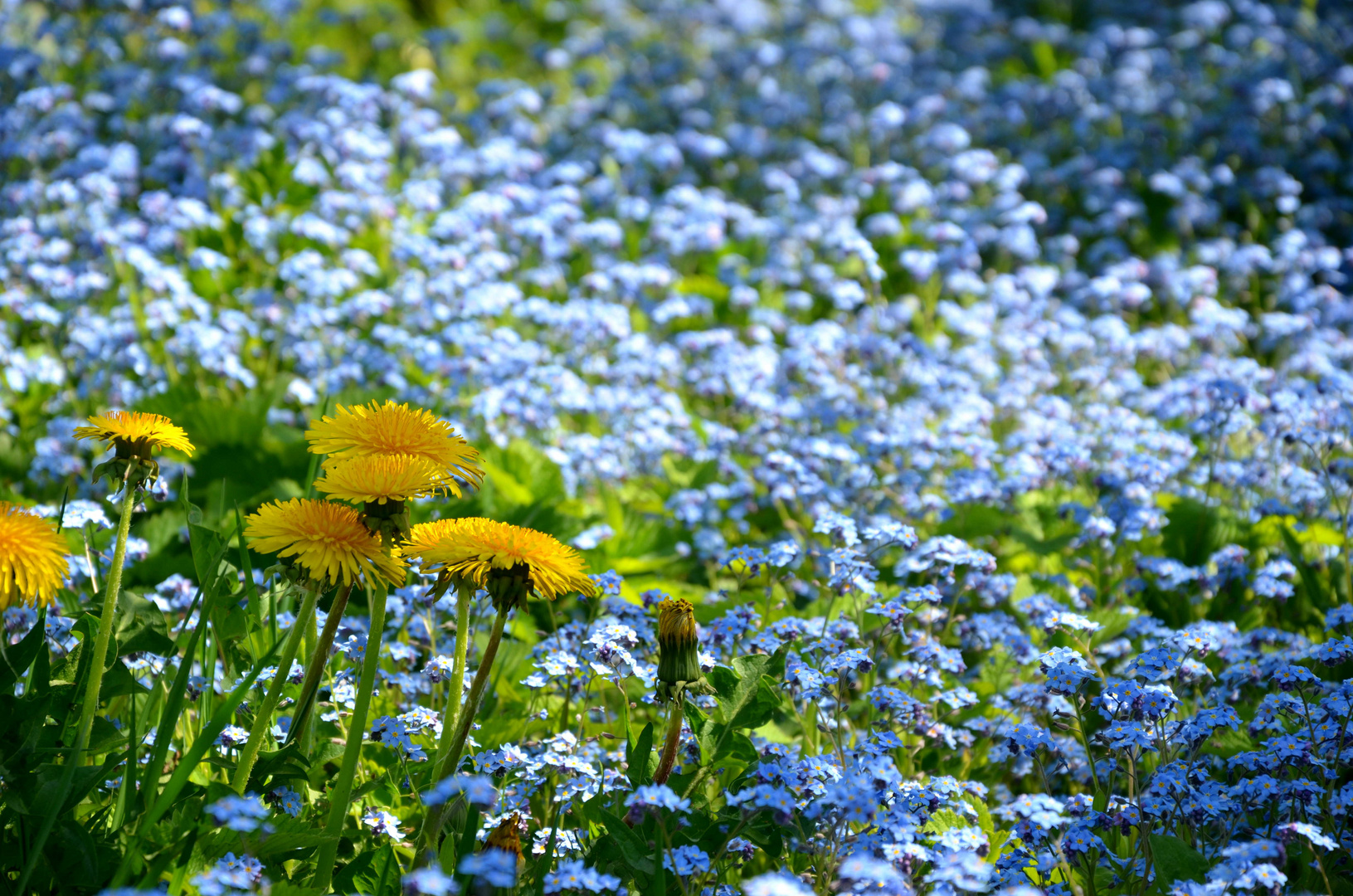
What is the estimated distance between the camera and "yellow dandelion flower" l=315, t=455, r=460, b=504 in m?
1.73

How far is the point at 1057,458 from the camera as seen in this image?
12.7 feet

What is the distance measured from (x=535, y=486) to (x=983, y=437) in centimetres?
190

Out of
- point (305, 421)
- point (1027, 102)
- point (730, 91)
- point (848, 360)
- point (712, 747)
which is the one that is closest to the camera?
point (712, 747)

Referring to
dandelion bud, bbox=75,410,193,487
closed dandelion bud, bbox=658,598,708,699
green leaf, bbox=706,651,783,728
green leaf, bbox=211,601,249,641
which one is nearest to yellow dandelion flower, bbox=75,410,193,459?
dandelion bud, bbox=75,410,193,487

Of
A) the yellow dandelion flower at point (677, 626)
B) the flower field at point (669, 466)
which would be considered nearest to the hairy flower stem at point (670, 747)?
the flower field at point (669, 466)

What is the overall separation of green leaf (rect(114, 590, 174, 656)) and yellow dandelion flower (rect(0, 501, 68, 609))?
0.39m

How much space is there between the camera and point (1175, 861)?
205 centimetres

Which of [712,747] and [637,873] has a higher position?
[712,747]

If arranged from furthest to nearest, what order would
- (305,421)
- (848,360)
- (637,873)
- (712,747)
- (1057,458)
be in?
(848,360), (305,421), (1057,458), (712,747), (637,873)

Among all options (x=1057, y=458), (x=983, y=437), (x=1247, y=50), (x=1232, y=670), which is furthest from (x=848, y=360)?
(x=1247, y=50)

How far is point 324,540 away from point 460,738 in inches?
16.8

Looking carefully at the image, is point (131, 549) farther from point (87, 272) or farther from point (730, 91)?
point (730, 91)

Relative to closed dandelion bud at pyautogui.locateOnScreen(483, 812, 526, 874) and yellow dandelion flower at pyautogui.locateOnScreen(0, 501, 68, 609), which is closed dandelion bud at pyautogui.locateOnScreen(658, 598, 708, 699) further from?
yellow dandelion flower at pyautogui.locateOnScreen(0, 501, 68, 609)

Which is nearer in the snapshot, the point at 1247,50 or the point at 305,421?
the point at 305,421
